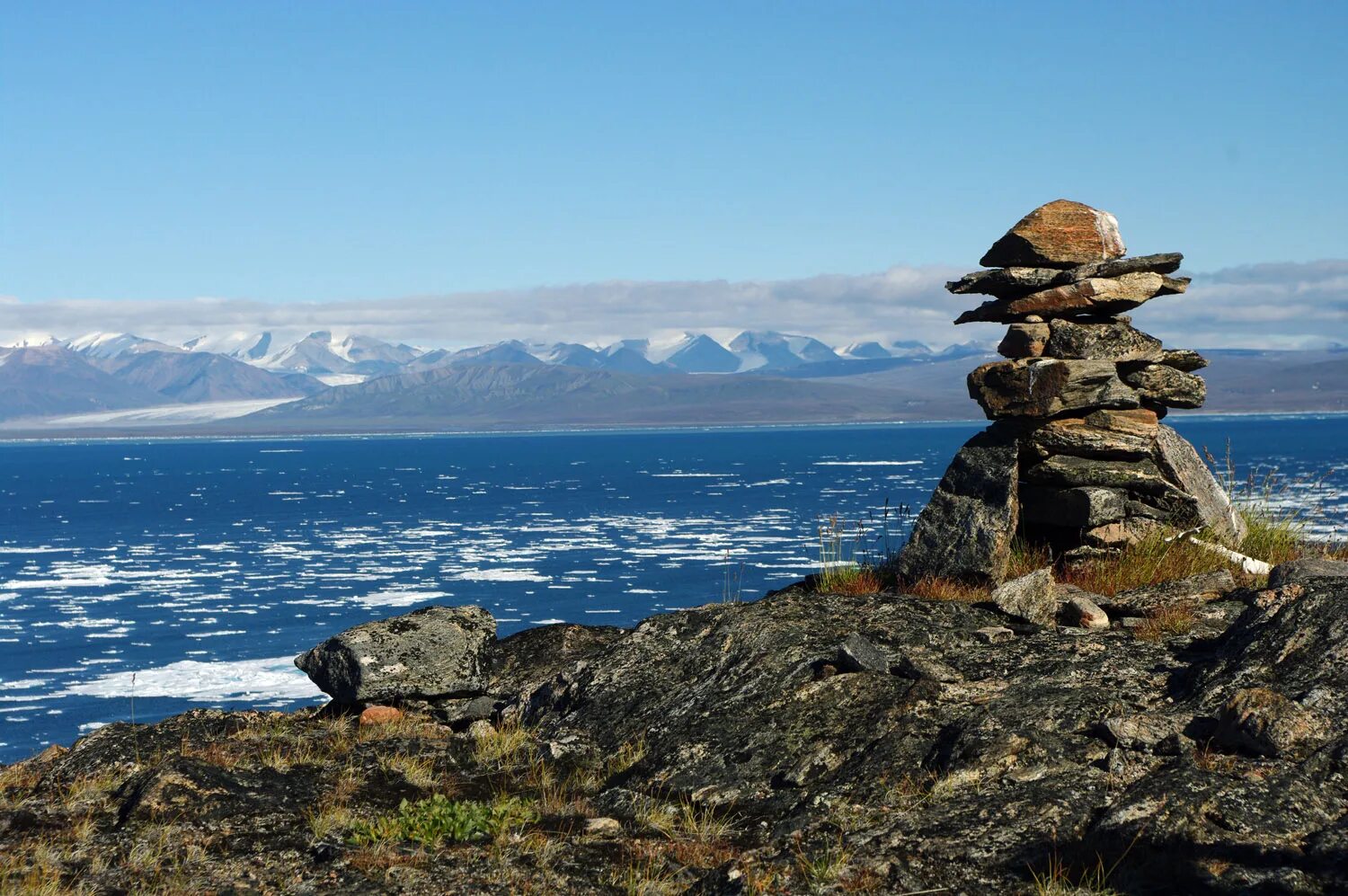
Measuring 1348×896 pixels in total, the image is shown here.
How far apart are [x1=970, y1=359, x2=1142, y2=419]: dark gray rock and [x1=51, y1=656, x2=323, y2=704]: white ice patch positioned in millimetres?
41150

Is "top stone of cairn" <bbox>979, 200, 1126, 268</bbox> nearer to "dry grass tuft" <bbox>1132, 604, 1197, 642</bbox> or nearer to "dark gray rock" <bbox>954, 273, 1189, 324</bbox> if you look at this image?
"dark gray rock" <bbox>954, 273, 1189, 324</bbox>

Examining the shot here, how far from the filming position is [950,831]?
323 inches

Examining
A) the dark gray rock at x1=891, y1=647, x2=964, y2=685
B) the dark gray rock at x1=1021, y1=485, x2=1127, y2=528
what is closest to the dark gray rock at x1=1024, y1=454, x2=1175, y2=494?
the dark gray rock at x1=1021, y1=485, x2=1127, y2=528

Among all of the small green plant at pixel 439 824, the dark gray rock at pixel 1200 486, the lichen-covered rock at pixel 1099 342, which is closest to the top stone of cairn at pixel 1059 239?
the lichen-covered rock at pixel 1099 342

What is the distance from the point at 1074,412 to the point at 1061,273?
188 centimetres

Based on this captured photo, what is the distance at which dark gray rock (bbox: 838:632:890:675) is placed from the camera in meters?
11.1

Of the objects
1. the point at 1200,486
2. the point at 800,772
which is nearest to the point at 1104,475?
the point at 1200,486

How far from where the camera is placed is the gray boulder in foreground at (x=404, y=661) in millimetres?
13383

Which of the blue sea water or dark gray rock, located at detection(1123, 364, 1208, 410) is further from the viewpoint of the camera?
the blue sea water

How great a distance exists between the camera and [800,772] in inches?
384

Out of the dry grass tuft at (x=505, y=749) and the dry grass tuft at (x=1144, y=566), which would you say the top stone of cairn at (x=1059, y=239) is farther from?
the dry grass tuft at (x=505, y=749)

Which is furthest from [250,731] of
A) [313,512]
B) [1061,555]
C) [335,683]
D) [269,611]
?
[313,512]

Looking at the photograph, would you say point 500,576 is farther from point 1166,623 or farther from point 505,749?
point 1166,623

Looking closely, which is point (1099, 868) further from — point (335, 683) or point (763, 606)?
point (335, 683)
